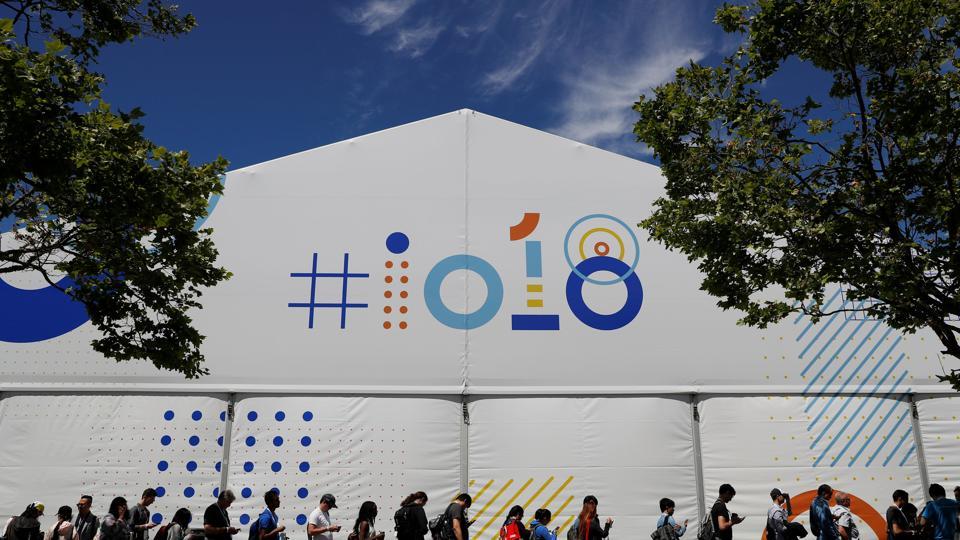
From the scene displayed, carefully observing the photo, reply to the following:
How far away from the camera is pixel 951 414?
13.3 metres

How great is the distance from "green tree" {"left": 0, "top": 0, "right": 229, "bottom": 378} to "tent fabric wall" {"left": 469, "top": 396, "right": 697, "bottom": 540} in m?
5.90

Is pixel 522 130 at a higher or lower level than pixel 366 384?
higher

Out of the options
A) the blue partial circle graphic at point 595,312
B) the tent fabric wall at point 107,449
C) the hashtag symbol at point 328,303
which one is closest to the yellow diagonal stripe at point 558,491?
the blue partial circle graphic at point 595,312

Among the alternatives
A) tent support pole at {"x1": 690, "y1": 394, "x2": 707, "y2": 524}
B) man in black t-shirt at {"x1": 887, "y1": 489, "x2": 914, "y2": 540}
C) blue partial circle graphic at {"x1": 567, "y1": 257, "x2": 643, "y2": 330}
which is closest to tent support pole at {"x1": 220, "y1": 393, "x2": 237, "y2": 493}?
blue partial circle graphic at {"x1": 567, "y1": 257, "x2": 643, "y2": 330}

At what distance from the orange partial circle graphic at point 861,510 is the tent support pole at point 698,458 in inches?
63.7

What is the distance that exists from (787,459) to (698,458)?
1660mm

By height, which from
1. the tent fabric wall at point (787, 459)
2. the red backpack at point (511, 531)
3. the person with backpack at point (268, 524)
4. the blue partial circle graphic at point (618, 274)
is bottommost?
the red backpack at point (511, 531)

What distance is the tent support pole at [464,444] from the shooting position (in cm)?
1287

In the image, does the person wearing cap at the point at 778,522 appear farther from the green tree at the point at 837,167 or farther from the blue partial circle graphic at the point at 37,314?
the blue partial circle graphic at the point at 37,314

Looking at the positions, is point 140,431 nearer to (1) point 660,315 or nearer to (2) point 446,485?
(2) point 446,485

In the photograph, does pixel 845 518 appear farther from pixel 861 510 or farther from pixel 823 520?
pixel 861 510

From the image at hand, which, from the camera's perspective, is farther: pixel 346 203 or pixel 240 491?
pixel 346 203

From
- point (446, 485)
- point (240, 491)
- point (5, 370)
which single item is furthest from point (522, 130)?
point (5, 370)

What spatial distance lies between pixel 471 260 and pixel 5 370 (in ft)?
30.3
